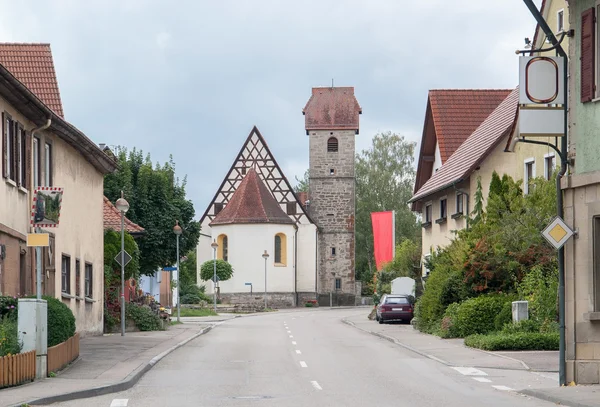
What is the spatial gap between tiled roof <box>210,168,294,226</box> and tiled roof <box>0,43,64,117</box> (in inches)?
2182

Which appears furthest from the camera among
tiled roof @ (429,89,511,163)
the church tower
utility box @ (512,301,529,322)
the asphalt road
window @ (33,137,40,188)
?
the church tower

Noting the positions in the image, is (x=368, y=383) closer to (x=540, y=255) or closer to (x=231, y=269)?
(x=540, y=255)

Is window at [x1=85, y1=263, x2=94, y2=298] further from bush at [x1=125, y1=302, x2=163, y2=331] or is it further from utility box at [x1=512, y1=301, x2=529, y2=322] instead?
utility box at [x1=512, y1=301, x2=529, y2=322]

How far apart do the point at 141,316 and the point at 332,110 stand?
6019 centimetres

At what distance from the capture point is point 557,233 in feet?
59.1

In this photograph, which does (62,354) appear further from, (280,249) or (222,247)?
(280,249)

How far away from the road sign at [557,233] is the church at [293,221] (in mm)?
66990

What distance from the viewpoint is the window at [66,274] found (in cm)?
3092

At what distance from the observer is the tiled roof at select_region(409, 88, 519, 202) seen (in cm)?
4053

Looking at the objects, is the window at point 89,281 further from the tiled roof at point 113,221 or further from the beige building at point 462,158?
the beige building at point 462,158

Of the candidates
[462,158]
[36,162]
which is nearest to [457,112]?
[462,158]

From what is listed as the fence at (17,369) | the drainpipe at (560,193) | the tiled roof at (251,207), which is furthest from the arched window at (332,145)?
the fence at (17,369)

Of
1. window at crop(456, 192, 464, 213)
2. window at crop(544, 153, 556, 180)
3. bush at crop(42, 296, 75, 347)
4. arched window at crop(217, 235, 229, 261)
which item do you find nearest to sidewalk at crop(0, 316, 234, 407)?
bush at crop(42, 296, 75, 347)

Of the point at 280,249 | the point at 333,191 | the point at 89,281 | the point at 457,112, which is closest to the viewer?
the point at 89,281
